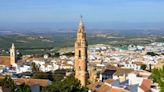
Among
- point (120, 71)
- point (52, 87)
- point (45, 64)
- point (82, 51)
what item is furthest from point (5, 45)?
point (52, 87)

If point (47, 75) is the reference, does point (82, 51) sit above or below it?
above

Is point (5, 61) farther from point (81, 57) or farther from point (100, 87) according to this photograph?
point (100, 87)

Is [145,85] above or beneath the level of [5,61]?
above

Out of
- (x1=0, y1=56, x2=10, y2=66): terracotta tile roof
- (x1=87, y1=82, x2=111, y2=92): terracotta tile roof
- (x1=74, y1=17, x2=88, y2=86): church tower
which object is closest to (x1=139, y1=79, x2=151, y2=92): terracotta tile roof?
(x1=87, y1=82, x2=111, y2=92): terracotta tile roof

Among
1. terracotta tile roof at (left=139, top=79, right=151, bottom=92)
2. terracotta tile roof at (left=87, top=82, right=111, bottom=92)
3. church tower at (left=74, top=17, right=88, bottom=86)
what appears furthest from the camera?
church tower at (left=74, top=17, right=88, bottom=86)

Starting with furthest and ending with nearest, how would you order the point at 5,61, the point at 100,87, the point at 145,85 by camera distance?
the point at 5,61, the point at 100,87, the point at 145,85

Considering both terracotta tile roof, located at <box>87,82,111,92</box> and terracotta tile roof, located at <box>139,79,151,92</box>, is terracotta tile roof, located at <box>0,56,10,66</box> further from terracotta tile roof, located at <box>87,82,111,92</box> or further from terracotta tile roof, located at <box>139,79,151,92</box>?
terracotta tile roof, located at <box>139,79,151,92</box>

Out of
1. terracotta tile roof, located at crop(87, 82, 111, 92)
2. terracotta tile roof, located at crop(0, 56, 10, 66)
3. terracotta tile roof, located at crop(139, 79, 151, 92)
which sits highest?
terracotta tile roof, located at crop(139, 79, 151, 92)

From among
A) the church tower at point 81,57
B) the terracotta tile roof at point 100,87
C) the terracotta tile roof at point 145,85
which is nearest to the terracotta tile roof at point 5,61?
the church tower at point 81,57

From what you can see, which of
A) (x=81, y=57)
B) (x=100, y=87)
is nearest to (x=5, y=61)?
(x=81, y=57)

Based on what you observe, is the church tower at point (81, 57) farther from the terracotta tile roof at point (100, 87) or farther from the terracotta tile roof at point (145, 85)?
the terracotta tile roof at point (145, 85)

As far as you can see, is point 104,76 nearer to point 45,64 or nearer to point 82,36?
point 82,36
